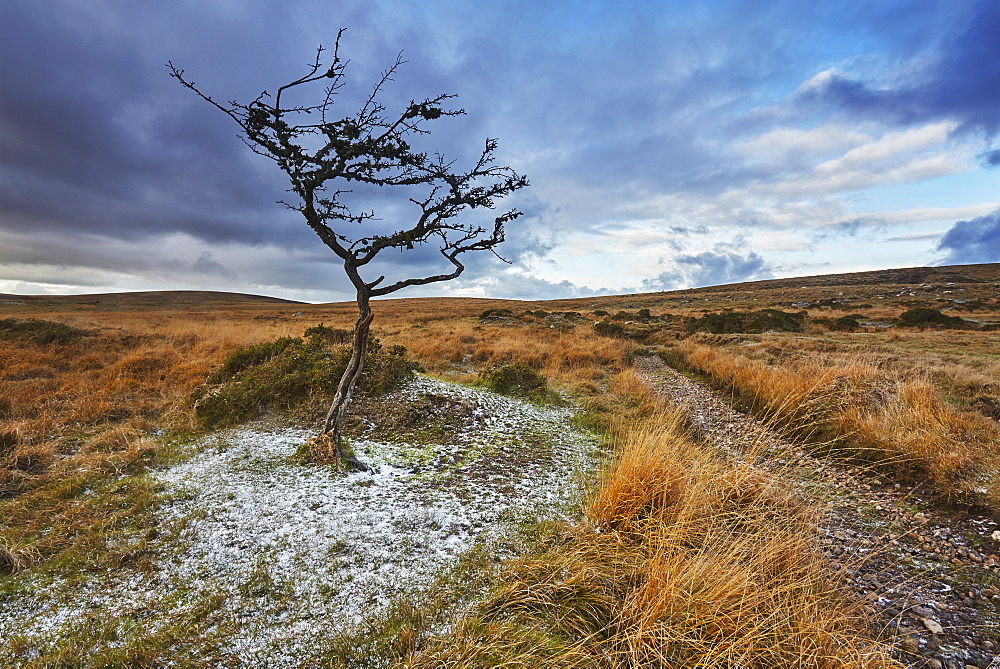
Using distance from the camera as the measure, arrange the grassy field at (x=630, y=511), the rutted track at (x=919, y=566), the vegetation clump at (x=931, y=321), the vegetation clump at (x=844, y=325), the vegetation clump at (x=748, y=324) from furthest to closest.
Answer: the vegetation clump at (x=748, y=324) → the vegetation clump at (x=844, y=325) → the vegetation clump at (x=931, y=321) → the rutted track at (x=919, y=566) → the grassy field at (x=630, y=511)

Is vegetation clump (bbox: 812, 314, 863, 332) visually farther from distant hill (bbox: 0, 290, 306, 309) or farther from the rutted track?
distant hill (bbox: 0, 290, 306, 309)

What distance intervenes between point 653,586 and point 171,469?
630 cm

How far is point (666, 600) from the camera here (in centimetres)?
301

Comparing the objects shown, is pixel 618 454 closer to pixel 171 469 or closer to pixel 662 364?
pixel 171 469

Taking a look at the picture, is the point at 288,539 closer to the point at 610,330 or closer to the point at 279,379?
the point at 279,379

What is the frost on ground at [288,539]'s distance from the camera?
3104 mm

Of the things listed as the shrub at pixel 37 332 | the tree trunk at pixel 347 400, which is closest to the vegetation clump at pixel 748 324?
the tree trunk at pixel 347 400

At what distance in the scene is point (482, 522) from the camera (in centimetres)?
476

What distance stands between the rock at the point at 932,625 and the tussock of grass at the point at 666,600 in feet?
1.84

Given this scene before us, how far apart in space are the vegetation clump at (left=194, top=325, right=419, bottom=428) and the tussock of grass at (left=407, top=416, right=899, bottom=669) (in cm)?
609

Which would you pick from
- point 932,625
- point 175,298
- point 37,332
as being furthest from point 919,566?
point 175,298

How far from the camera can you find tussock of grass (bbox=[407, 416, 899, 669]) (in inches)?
109

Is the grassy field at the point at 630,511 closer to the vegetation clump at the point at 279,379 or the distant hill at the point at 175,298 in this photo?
the vegetation clump at the point at 279,379

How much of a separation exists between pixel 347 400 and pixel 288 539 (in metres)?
2.31
